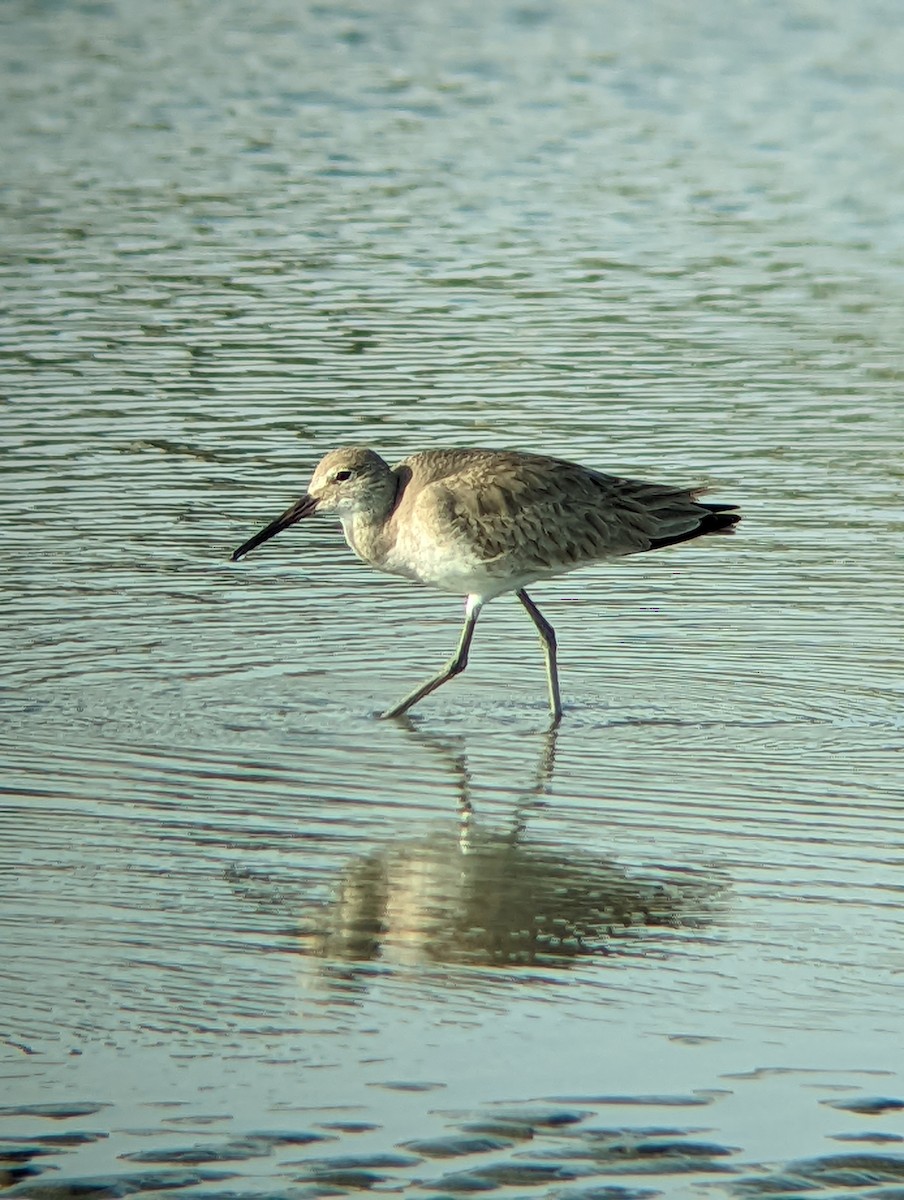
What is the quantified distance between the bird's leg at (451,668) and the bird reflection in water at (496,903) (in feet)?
4.40

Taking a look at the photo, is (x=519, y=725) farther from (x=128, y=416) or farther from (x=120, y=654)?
(x=128, y=416)

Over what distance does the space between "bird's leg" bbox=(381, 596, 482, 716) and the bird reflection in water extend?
4.40 ft

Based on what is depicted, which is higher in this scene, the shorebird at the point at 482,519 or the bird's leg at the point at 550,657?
the shorebird at the point at 482,519

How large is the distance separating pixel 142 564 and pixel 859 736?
3.57 metres

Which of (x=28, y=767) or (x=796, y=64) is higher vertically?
(x=796, y=64)

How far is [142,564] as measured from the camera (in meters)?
10.4

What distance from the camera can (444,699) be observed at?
9.00 m

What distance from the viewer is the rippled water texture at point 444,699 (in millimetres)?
5184

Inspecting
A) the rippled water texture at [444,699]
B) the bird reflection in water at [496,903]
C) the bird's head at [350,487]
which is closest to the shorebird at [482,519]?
the bird's head at [350,487]

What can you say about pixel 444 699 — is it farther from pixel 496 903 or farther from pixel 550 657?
pixel 496 903

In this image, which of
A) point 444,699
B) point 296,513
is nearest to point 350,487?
point 296,513

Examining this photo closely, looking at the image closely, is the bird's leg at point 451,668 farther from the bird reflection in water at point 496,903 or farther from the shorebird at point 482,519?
the bird reflection in water at point 496,903

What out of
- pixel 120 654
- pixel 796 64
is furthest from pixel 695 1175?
pixel 796 64

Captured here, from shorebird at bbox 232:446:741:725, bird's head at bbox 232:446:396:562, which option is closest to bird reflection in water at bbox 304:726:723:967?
shorebird at bbox 232:446:741:725
